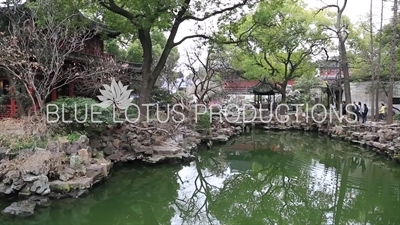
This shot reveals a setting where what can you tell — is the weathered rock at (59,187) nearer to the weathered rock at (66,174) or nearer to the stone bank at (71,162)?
the stone bank at (71,162)

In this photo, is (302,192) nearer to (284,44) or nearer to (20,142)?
(20,142)

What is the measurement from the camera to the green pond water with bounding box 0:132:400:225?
18.0ft

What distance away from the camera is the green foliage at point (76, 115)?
7332mm

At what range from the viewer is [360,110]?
46.4 feet

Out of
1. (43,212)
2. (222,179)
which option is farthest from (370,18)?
(43,212)

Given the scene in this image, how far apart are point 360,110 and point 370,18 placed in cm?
370

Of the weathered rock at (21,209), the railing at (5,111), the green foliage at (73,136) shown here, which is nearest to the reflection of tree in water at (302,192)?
the weathered rock at (21,209)

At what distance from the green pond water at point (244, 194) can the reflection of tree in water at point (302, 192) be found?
15mm

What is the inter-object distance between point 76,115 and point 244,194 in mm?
3846

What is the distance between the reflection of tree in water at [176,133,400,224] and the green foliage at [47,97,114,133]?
2.72 meters

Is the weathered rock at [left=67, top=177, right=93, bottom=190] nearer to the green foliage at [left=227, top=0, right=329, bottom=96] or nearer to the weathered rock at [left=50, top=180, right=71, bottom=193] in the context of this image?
the weathered rock at [left=50, top=180, right=71, bottom=193]

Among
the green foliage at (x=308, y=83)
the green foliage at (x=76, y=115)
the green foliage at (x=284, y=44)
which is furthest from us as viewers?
the green foliage at (x=308, y=83)

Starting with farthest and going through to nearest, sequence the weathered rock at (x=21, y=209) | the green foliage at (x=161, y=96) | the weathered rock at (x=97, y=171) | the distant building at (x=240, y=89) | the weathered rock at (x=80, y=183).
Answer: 1. the distant building at (x=240, y=89)
2. the green foliage at (x=161, y=96)
3. the weathered rock at (x=97, y=171)
4. the weathered rock at (x=80, y=183)
5. the weathered rock at (x=21, y=209)

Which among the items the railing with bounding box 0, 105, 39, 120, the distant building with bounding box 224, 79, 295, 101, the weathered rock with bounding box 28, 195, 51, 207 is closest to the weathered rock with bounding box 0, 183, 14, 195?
the weathered rock with bounding box 28, 195, 51, 207
